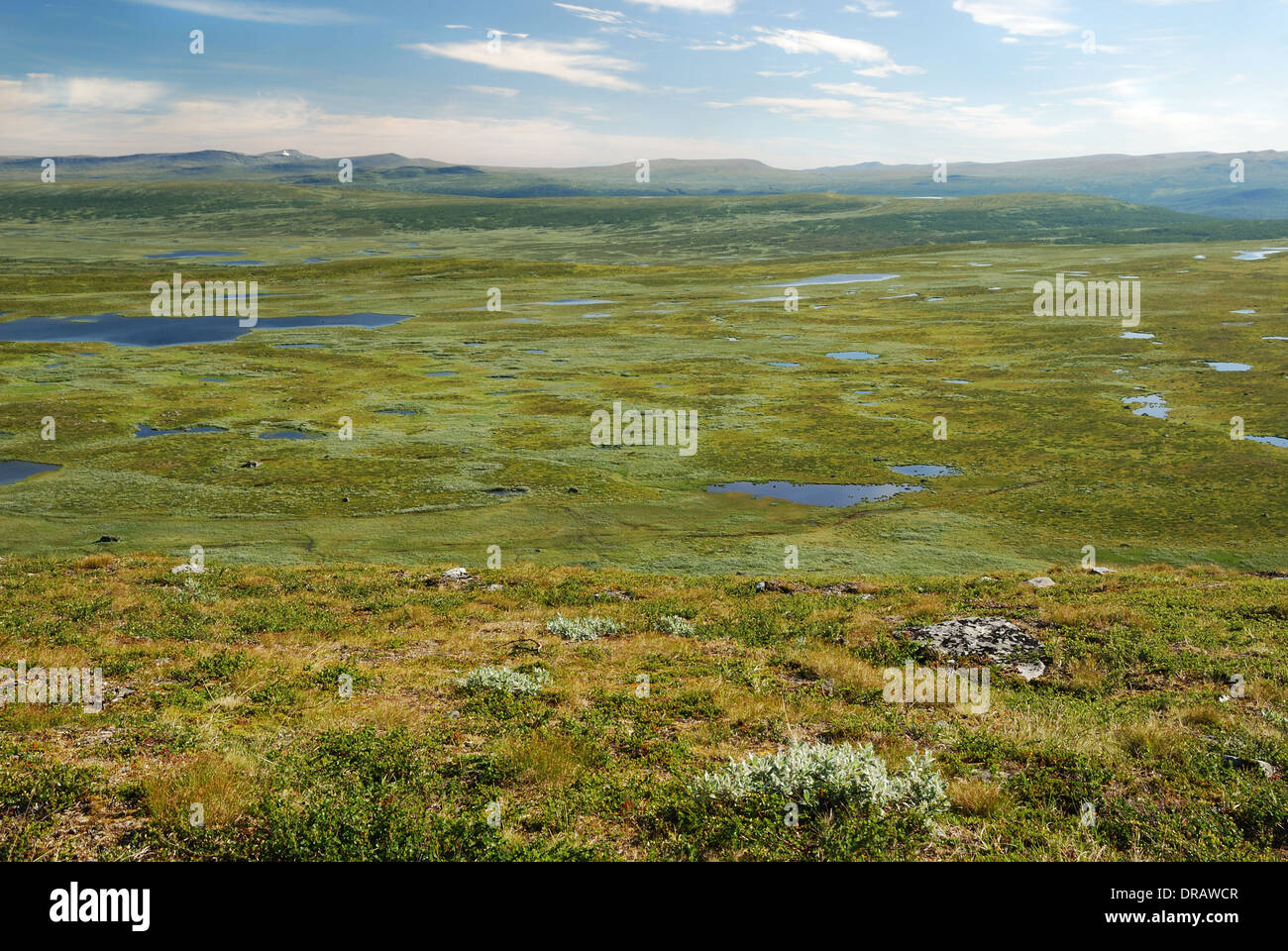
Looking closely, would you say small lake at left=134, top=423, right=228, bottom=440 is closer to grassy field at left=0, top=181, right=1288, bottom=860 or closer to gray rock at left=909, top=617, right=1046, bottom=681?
grassy field at left=0, top=181, right=1288, bottom=860

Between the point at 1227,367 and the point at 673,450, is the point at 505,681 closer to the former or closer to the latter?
the point at 673,450

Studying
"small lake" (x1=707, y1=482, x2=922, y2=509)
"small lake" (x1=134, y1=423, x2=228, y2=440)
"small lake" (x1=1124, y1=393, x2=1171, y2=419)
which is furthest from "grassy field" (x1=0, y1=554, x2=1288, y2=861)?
"small lake" (x1=1124, y1=393, x2=1171, y2=419)

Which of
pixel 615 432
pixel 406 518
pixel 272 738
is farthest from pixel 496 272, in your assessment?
pixel 272 738

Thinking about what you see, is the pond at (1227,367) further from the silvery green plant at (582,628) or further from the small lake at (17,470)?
the small lake at (17,470)

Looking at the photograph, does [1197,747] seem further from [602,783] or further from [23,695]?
[23,695]

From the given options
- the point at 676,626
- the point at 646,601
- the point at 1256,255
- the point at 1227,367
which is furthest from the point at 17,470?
the point at 1256,255

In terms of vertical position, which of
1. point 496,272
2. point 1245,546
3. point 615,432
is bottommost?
point 1245,546

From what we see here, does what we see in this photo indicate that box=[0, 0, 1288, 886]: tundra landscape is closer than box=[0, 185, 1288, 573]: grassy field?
Yes
